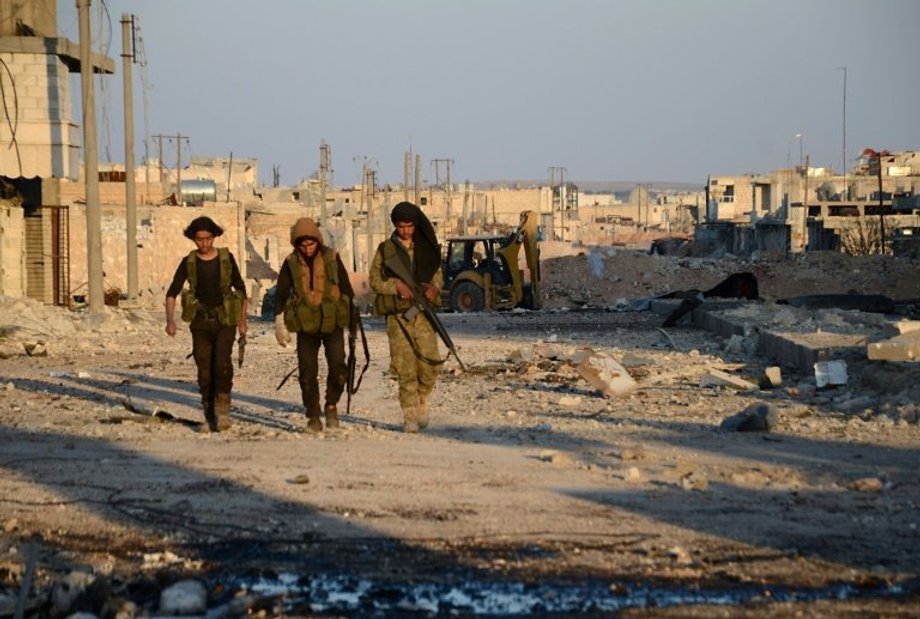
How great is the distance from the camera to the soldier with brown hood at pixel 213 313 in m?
10.6

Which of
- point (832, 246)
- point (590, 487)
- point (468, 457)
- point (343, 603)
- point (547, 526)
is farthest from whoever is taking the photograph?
point (832, 246)

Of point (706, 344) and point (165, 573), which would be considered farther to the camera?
point (706, 344)

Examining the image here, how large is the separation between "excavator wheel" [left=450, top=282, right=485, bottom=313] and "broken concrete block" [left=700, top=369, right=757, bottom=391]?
2035cm

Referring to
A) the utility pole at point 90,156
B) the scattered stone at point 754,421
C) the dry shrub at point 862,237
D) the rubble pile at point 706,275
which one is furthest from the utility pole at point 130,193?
the dry shrub at point 862,237

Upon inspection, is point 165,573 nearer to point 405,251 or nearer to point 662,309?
point 405,251

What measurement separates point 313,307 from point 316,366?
0.45 meters

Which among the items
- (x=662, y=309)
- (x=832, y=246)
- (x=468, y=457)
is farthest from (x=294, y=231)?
(x=832, y=246)

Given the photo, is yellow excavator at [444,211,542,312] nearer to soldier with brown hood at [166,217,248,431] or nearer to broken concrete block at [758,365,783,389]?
broken concrete block at [758,365,783,389]

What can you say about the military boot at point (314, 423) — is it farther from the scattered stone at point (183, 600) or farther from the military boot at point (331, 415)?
the scattered stone at point (183, 600)

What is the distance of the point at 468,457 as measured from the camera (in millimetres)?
8945

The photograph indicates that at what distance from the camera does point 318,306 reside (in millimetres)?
10391

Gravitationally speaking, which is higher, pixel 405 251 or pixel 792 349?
pixel 405 251

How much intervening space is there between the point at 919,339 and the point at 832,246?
62819 mm

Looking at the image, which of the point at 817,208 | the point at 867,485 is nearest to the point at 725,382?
the point at 867,485
